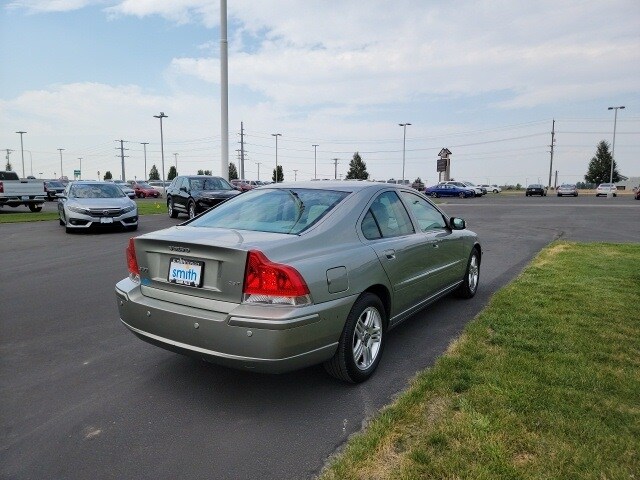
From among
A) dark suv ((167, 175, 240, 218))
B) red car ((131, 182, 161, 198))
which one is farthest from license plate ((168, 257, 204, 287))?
red car ((131, 182, 161, 198))

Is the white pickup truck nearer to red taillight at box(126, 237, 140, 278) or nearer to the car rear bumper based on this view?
red taillight at box(126, 237, 140, 278)

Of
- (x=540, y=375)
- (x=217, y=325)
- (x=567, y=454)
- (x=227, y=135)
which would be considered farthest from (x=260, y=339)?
(x=227, y=135)

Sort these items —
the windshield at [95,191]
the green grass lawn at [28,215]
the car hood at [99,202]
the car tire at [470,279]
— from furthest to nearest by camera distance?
1. the green grass lawn at [28,215]
2. the windshield at [95,191]
3. the car hood at [99,202]
4. the car tire at [470,279]

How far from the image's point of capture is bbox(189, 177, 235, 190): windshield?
58.7 ft

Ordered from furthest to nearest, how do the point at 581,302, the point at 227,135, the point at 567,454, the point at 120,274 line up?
the point at 227,135
the point at 120,274
the point at 581,302
the point at 567,454

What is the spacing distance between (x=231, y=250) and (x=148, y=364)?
64.1 inches

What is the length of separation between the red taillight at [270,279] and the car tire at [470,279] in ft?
11.6

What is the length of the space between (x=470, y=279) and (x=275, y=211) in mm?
3318

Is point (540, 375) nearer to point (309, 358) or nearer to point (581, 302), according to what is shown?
point (309, 358)

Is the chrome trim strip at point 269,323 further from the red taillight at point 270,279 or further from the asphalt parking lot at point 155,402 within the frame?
the asphalt parking lot at point 155,402

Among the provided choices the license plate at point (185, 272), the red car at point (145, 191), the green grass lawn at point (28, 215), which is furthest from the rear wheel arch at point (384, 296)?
the red car at point (145, 191)

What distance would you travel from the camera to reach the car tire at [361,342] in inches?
134

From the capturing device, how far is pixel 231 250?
10.1ft

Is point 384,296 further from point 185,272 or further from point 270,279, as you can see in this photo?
point 185,272
